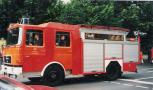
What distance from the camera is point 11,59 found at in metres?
15.0

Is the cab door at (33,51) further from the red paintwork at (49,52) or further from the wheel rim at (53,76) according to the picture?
A: the wheel rim at (53,76)

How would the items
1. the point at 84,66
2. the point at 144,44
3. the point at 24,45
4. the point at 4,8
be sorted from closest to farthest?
the point at 24,45, the point at 84,66, the point at 4,8, the point at 144,44

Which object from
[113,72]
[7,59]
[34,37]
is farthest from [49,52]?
[113,72]

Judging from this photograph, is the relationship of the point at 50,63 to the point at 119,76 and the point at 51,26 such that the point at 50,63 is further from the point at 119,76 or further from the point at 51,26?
the point at 119,76

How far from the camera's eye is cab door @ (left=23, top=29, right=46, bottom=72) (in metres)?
14.6

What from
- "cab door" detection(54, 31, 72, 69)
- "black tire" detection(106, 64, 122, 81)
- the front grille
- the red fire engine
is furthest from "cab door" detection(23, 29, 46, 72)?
"black tire" detection(106, 64, 122, 81)

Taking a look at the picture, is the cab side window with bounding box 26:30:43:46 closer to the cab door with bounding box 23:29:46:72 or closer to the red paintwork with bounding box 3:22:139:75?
the cab door with bounding box 23:29:46:72

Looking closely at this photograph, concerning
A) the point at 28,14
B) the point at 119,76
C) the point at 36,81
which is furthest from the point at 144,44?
the point at 36,81

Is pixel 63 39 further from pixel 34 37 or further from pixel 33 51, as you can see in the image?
pixel 33 51

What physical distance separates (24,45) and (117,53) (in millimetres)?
5281

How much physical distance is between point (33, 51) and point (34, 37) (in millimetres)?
569

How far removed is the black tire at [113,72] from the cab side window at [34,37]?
161 inches

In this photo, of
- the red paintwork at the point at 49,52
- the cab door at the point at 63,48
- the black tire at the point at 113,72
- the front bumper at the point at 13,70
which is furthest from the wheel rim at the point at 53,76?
the black tire at the point at 113,72

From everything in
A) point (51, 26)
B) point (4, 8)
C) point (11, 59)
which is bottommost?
point (11, 59)
